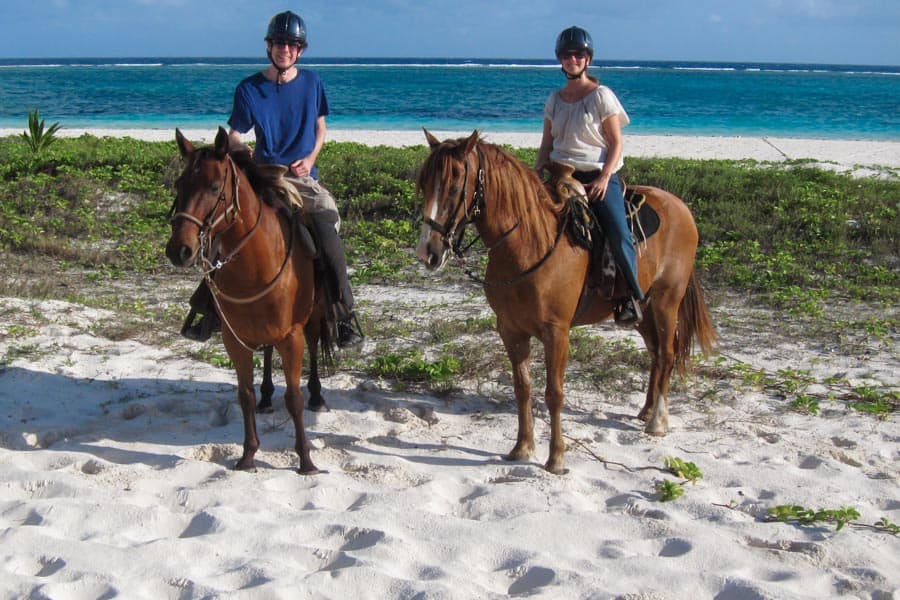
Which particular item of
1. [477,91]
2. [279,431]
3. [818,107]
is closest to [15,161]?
[279,431]

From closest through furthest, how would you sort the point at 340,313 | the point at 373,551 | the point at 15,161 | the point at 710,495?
the point at 373,551 → the point at 710,495 → the point at 340,313 → the point at 15,161

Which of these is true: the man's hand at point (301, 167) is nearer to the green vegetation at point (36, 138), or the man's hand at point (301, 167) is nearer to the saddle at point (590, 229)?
the saddle at point (590, 229)

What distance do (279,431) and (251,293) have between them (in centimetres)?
128

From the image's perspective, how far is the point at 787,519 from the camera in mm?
4188

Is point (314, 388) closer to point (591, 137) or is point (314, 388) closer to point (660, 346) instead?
point (660, 346)

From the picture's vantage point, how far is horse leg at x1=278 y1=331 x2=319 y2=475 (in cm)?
489

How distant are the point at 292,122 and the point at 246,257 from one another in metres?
1.02

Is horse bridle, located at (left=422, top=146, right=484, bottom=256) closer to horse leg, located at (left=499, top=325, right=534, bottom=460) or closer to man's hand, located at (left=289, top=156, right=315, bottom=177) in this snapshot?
horse leg, located at (left=499, top=325, right=534, bottom=460)

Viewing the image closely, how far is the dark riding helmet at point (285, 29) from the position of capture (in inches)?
193

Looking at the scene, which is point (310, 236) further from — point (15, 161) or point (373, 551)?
point (15, 161)

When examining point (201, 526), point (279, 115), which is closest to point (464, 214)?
point (279, 115)

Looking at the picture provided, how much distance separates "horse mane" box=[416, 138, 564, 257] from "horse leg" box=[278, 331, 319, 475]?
122 centimetres

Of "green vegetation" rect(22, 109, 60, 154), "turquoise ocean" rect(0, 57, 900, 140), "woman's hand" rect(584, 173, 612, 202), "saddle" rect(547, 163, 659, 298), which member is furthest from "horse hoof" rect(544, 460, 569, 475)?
"turquoise ocean" rect(0, 57, 900, 140)

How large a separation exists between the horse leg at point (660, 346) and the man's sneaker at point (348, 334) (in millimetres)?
2026
